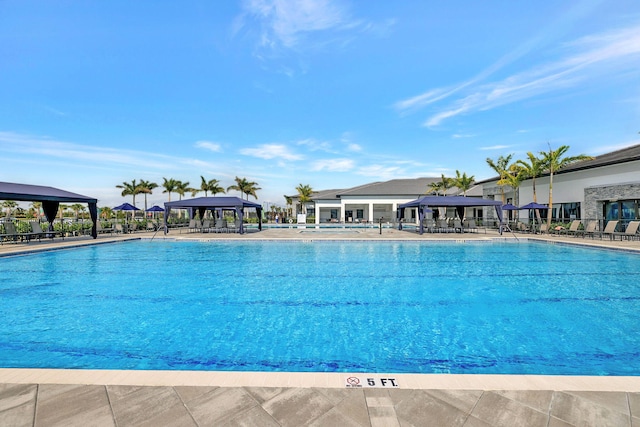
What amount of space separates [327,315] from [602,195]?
842 inches

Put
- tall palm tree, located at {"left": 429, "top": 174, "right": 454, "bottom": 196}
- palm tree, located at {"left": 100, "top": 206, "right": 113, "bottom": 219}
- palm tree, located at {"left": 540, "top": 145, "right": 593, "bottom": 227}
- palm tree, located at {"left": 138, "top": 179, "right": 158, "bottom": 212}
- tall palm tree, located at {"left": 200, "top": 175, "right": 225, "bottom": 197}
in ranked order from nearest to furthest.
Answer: palm tree, located at {"left": 540, "top": 145, "right": 593, "bottom": 227} → tall palm tree, located at {"left": 429, "top": 174, "right": 454, "bottom": 196} → palm tree, located at {"left": 138, "top": 179, "right": 158, "bottom": 212} → tall palm tree, located at {"left": 200, "top": 175, "right": 225, "bottom": 197} → palm tree, located at {"left": 100, "top": 206, "right": 113, "bottom": 219}

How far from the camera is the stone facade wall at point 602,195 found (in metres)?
17.0

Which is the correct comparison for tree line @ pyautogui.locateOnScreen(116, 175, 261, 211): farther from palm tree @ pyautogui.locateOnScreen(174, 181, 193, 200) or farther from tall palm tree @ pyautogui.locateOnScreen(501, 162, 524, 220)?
tall palm tree @ pyautogui.locateOnScreen(501, 162, 524, 220)

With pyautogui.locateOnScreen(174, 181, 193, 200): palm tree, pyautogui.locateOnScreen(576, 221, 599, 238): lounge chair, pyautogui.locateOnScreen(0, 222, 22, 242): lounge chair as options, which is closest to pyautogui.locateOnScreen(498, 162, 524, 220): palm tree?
pyautogui.locateOnScreen(576, 221, 599, 238): lounge chair

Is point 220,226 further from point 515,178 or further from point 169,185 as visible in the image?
point 515,178

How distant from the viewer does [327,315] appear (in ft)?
18.4

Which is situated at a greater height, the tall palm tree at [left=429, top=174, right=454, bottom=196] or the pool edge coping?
the tall palm tree at [left=429, top=174, right=454, bottom=196]

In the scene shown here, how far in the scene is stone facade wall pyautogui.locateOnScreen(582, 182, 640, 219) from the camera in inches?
668

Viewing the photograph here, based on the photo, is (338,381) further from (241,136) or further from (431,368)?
(241,136)

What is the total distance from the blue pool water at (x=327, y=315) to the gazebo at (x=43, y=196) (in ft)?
15.1

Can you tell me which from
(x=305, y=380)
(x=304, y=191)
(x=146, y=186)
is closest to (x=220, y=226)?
(x=304, y=191)

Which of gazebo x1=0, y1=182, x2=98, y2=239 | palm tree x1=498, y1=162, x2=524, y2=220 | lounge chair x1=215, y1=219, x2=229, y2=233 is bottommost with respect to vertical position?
lounge chair x1=215, y1=219, x2=229, y2=233

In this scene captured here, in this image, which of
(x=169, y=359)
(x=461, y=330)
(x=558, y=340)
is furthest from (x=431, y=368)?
(x=169, y=359)

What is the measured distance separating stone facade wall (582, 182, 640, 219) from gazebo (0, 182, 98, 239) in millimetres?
29118
